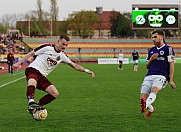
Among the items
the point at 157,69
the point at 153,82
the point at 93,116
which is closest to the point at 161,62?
the point at 157,69

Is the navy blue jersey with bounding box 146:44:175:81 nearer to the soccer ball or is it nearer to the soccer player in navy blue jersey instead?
the soccer player in navy blue jersey

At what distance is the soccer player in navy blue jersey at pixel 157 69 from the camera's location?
1032 centimetres

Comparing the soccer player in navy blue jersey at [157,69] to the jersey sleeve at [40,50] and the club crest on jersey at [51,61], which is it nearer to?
the club crest on jersey at [51,61]

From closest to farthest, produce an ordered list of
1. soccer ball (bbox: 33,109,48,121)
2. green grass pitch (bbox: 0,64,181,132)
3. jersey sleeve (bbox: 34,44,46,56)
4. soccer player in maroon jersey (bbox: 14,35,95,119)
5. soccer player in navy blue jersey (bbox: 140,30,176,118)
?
green grass pitch (bbox: 0,64,181,132), soccer ball (bbox: 33,109,48,121), soccer player in navy blue jersey (bbox: 140,30,176,118), soccer player in maroon jersey (bbox: 14,35,95,119), jersey sleeve (bbox: 34,44,46,56)

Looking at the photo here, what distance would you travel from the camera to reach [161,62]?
10.4 meters

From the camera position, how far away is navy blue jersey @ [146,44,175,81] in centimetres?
1036

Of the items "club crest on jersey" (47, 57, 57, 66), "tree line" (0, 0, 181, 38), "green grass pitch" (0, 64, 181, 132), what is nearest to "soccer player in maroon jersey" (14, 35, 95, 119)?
"club crest on jersey" (47, 57, 57, 66)

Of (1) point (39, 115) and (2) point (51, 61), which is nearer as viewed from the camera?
(1) point (39, 115)

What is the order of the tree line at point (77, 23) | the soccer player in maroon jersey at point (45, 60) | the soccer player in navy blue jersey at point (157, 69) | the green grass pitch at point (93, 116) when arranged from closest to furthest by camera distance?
1. the green grass pitch at point (93, 116)
2. the soccer player in navy blue jersey at point (157, 69)
3. the soccer player in maroon jersey at point (45, 60)
4. the tree line at point (77, 23)

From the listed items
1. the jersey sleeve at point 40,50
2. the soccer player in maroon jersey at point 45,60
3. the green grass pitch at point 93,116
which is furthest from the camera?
the jersey sleeve at point 40,50

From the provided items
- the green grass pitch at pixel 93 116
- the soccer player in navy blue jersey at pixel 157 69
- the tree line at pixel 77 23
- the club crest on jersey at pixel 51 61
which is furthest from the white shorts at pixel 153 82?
the tree line at pixel 77 23

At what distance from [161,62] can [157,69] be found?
19cm

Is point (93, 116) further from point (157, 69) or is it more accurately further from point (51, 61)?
point (157, 69)

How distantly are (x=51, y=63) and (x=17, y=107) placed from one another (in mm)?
3295
